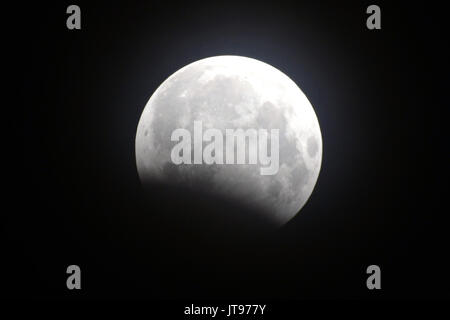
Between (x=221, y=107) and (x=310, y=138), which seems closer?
(x=221, y=107)

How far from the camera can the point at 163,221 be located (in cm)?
593

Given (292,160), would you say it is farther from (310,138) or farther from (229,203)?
(229,203)

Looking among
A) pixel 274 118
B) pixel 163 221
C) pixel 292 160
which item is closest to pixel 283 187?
pixel 292 160

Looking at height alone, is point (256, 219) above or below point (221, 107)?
below

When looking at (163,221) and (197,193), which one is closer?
(197,193)

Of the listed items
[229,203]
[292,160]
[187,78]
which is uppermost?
[187,78]

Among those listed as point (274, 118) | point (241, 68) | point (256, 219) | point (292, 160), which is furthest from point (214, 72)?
point (256, 219)

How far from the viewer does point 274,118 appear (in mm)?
5625

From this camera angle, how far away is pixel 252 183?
18.2 feet

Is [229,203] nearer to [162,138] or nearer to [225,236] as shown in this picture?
[225,236]

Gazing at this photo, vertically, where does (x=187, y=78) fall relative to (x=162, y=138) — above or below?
above

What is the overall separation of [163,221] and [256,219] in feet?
3.26

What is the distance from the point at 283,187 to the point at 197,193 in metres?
0.89

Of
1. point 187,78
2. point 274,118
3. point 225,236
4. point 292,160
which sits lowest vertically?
point 225,236
